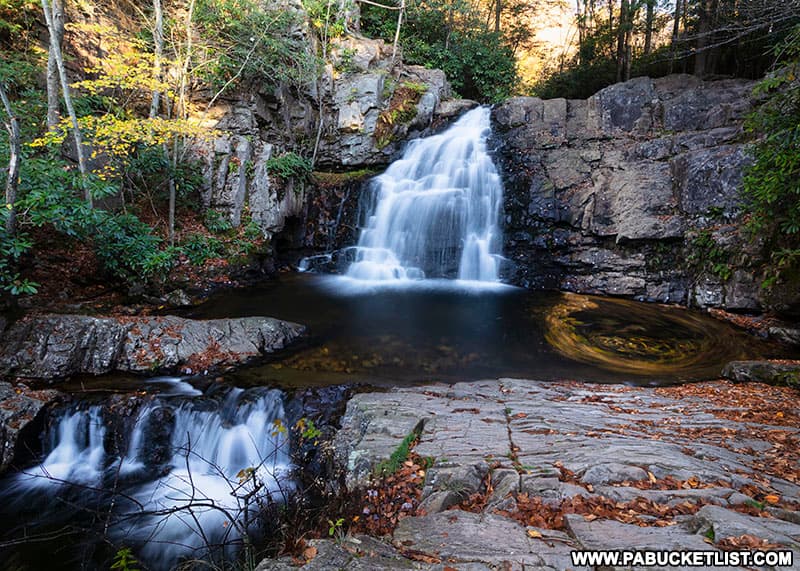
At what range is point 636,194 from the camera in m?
11.2

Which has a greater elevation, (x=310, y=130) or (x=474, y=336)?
(x=310, y=130)

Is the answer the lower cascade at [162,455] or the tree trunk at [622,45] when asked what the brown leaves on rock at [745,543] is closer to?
the lower cascade at [162,455]

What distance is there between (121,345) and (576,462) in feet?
21.7

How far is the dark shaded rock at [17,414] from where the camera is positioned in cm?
457

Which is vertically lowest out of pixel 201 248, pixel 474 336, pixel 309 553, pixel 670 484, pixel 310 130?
pixel 309 553

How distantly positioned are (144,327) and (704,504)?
743 centimetres

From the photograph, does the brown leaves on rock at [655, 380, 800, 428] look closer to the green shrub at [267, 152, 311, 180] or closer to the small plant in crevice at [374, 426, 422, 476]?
the small plant in crevice at [374, 426, 422, 476]

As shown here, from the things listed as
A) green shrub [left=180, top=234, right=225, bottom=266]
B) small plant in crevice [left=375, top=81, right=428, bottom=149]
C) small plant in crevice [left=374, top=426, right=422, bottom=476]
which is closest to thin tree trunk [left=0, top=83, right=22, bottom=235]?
green shrub [left=180, top=234, right=225, bottom=266]

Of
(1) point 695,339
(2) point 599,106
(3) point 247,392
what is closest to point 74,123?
(3) point 247,392

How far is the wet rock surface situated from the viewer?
2230 millimetres

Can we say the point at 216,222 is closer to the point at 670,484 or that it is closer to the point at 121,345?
the point at 121,345

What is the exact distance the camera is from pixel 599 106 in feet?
42.9

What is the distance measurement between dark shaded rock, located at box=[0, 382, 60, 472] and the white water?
8.36 meters

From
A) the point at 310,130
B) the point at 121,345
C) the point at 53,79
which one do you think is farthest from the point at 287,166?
the point at 121,345
